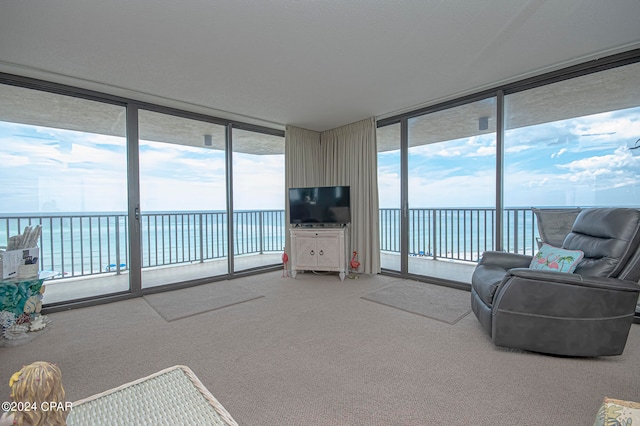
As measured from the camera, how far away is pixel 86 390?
164 centimetres

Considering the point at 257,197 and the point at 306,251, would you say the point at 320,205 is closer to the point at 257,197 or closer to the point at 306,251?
the point at 306,251

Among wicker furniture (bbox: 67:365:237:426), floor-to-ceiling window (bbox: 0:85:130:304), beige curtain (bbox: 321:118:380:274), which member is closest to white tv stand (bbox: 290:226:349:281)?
beige curtain (bbox: 321:118:380:274)

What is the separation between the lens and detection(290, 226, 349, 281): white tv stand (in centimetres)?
414

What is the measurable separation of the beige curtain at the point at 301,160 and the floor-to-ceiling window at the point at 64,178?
2.19 metres

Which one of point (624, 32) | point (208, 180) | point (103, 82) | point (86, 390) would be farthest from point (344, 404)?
point (208, 180)

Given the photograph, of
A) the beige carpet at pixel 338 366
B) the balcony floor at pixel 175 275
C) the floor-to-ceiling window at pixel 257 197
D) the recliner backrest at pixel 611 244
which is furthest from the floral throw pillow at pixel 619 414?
the floor-to-ceiling window at pixel 257 197

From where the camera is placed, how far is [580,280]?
6.04 ft

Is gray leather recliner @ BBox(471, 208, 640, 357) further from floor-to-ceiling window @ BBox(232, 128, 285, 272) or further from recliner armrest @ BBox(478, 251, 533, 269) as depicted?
floor-to-ceiling window @ BBox(232, 128, 285, 272)

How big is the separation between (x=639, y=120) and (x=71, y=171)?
6.07 meters

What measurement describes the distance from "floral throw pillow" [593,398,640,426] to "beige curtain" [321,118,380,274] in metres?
3.47

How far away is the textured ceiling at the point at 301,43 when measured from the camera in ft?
6.37

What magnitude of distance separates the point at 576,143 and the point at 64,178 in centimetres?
606

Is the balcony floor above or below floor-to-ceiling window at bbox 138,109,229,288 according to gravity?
below

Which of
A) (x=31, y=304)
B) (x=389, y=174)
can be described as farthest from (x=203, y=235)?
(x=389, y=174)
